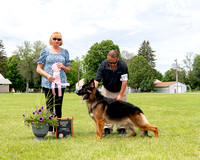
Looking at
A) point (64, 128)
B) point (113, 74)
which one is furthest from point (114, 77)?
point (64, 128)

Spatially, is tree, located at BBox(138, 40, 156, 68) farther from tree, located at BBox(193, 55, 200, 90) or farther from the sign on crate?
the sign on crate

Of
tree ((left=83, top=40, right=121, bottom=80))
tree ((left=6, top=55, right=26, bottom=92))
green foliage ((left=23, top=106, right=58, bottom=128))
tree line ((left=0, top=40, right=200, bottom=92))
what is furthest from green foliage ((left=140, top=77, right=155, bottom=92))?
green foliage ((left=23, top=106, right=58, bottom=128))

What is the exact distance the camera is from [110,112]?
534cm

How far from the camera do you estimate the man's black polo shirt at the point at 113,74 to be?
602cm

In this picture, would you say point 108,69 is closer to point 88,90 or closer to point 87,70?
point 88,90

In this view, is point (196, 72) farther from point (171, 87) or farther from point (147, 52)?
point (147, 52)

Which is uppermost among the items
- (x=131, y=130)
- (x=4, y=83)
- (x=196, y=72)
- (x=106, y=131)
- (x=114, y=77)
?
(x=196, y=72)

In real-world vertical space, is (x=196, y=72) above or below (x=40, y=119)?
above

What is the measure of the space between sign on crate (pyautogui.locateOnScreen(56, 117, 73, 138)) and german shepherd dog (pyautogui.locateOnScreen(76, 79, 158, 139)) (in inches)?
26.9

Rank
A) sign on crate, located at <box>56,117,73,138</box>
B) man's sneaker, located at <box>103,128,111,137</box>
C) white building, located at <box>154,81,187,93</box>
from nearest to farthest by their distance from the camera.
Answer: sign on crate, located at <box>56,117,73,138</box>
man's sneaker, located at <box>103,128,111,137</box>
white building, located at <box>154,81,187,93</box>

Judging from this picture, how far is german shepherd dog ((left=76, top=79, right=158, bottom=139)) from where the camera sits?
5.21 meters

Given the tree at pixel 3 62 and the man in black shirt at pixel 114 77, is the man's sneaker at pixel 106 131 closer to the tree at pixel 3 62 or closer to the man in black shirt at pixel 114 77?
the man in black shirt at pixel 114 77

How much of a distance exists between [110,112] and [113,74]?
1.20 meters

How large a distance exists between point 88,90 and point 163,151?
84.7 inches
